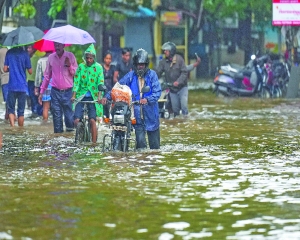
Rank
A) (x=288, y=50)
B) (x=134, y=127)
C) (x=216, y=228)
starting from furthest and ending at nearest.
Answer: (x=288, y=50), (x=134, y=127), (x=216, y=228)

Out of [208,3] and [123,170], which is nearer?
[123,170]

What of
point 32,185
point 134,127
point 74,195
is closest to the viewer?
point 74,195

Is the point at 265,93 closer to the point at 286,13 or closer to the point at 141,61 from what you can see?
the point at 286,13

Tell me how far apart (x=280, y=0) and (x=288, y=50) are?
334cm

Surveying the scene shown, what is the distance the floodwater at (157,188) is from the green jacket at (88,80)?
83 centimetres

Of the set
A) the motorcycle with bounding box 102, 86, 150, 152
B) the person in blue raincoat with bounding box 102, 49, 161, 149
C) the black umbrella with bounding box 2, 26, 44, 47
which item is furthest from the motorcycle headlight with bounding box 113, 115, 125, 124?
the black umbrella with bounding box 2, 26, 44, 47

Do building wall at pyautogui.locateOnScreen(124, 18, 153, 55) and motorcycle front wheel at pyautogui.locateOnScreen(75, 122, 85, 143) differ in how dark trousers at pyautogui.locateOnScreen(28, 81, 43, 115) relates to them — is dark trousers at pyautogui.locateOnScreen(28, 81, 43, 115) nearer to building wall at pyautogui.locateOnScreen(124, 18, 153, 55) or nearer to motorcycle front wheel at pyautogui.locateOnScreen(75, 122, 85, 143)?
motorcycle front wheel at pyautogui.locateOnScreen(75, 122, 85, 143)

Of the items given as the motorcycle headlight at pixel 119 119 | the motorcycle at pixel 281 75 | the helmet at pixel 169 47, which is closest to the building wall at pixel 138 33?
the motorcycle at pixel 281 75

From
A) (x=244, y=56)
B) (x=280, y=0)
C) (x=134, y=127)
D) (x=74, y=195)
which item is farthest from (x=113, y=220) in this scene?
(x=244, y=56)

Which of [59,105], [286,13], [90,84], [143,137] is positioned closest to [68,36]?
[59,105]

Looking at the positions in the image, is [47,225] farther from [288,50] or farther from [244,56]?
[244,56]

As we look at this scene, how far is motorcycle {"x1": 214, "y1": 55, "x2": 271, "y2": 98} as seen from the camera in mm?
35156

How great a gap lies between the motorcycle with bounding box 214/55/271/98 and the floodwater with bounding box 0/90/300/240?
50.9 feet

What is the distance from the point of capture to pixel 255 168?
13.5 metres
